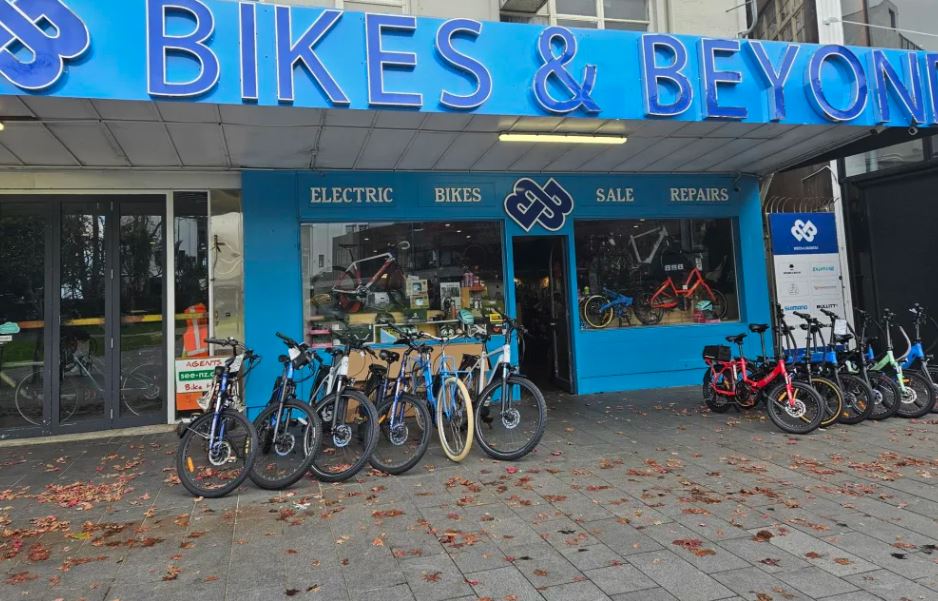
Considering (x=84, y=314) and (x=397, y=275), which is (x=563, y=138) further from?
(x=84, y=314)

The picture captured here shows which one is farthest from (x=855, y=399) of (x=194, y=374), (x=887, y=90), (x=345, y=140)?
(x=194, y=374)

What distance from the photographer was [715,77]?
5691 mm

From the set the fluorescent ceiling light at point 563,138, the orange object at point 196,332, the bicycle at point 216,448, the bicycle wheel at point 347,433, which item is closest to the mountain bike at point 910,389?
the fluorescent ceiling light at point 563,138

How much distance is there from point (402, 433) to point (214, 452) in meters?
1.54

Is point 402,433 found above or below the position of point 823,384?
below

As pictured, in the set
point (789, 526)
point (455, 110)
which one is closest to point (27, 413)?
point (455, 110)

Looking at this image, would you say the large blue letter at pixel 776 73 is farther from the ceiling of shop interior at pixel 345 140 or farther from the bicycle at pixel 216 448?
the bicycle at pixel 216 448

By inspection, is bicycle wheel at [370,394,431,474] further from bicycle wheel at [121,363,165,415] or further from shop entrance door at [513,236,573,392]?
shop entrance door at [513,236,573,392]

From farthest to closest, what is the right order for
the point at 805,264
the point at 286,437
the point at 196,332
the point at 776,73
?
the point at 805,264
the point at 196,332
the point at 776,73
the point at 286,437

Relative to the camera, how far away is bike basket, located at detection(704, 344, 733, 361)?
267 inches

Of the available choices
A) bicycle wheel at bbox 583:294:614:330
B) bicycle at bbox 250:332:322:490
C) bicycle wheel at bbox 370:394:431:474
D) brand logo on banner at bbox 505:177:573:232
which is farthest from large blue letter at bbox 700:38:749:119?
bicycle at bbox 250:332:322:490

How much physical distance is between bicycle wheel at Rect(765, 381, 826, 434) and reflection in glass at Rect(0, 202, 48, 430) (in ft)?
27.0

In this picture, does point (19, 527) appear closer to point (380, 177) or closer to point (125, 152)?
point (125, 152)

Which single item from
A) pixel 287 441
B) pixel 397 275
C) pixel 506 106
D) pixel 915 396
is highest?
pixel 506 106
